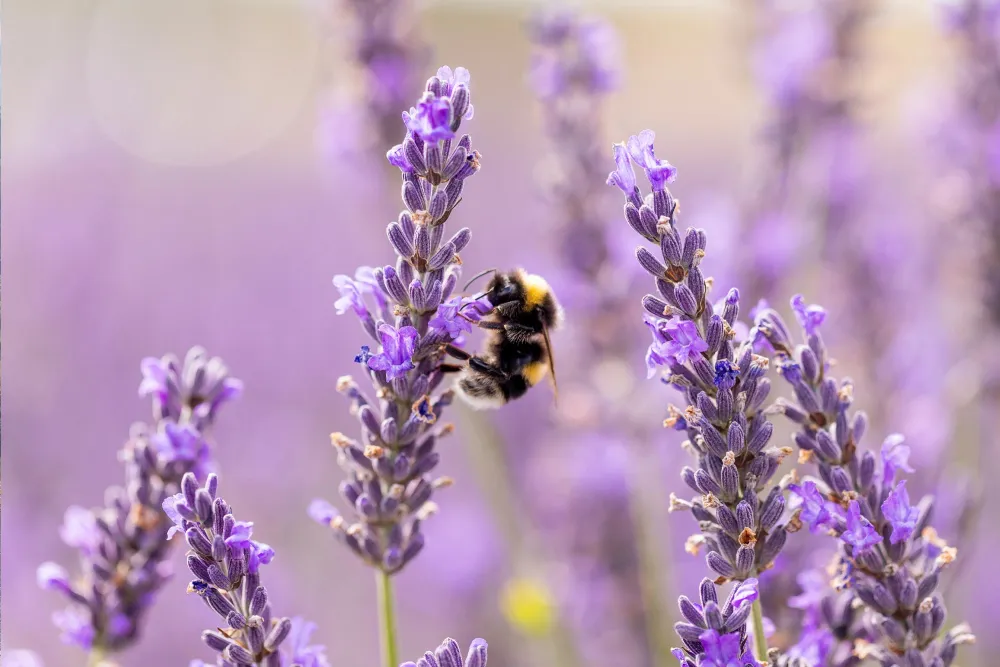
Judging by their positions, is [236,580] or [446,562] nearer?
[236,580]

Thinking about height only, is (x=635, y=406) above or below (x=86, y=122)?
below

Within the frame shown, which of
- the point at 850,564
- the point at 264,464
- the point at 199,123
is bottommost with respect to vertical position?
the point at 850,564

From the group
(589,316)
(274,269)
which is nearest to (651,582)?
(589,316)

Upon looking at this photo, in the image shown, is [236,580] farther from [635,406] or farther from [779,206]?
[779,206]

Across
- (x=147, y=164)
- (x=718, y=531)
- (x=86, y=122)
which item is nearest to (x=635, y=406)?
(x=718, y=531)

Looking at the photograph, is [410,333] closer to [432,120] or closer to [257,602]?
[432,120]

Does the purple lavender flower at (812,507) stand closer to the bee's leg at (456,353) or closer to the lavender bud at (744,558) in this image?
the lavender bud at (744,558)
